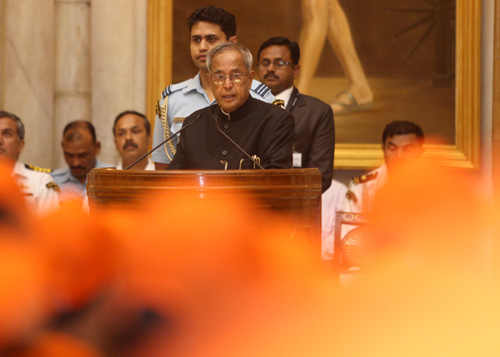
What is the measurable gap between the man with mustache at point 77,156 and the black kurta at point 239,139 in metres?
2.42

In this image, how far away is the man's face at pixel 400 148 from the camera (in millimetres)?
4453

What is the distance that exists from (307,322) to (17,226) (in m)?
1.34

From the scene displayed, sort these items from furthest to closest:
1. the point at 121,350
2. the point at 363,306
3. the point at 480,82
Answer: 1. the point at 480,82
2. the point at 363,306
3. the point at 121,350

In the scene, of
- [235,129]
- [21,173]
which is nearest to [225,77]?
[235,129]

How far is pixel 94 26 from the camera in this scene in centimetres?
602

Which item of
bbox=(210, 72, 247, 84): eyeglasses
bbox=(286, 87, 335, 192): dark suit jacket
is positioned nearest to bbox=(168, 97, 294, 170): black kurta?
bbox=(210, 72, 247, 84): eyeglasses

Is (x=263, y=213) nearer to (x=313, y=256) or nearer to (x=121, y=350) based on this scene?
(x=313, y=256)

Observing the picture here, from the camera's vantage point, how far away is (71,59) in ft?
19.9

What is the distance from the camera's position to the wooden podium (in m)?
2.12

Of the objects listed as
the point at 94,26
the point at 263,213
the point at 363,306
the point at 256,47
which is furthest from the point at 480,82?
the point at 263,213

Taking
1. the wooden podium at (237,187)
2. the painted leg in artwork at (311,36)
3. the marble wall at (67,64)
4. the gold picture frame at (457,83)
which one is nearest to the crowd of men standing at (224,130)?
the wooden podium at (237,187)

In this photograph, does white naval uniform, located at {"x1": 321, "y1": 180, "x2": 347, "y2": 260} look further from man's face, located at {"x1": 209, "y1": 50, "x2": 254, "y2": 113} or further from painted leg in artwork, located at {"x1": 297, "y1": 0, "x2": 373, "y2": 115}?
man's face, located at {"x1": 209, "y1": 50, "x2": 254, "y2": 113}

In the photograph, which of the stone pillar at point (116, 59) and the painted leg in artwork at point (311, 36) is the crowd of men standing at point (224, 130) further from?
the painted leg in artwork at point (311, 36)

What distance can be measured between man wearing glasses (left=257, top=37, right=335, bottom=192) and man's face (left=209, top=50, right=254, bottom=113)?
1.18 metres
